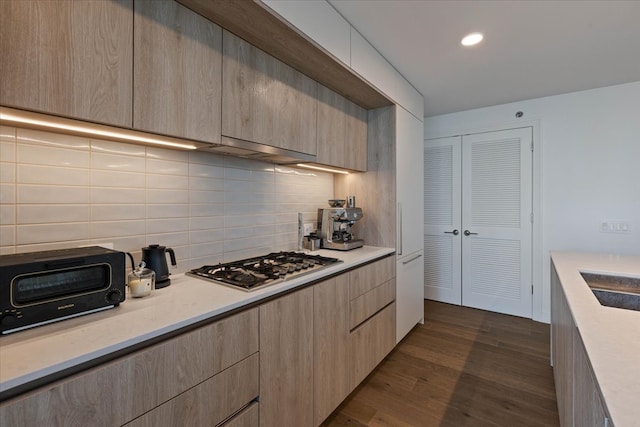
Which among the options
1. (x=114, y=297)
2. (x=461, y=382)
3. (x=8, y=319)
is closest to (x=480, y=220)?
(x=461, y=382)

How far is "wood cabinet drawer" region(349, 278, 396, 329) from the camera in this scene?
1.95m

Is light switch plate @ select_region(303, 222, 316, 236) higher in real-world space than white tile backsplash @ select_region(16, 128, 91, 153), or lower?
lower

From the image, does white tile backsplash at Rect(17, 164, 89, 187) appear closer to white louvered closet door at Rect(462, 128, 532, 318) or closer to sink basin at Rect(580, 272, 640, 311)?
sink basin at Rect(580, 272, 640, 311)

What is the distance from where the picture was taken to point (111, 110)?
1.06 metres

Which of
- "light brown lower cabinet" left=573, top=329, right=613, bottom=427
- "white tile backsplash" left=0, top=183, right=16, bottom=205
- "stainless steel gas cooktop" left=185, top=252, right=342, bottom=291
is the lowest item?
"light brown lower cabinet" left=573, top=329, right=613, bottom=427

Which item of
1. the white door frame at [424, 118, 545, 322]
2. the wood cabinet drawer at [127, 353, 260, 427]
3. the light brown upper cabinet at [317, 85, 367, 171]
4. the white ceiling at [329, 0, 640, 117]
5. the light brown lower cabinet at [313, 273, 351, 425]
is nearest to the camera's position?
the wood cabinet drawer at [127, 353, 260, 427]

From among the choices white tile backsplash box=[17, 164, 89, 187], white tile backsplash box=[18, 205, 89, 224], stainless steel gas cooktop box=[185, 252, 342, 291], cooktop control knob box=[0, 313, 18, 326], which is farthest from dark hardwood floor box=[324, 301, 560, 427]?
white tile backsplash box=[17, 164, 89, 187]

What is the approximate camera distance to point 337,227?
94.9 inches

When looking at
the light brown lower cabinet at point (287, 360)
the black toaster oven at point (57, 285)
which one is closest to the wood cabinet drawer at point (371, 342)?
the light brown lower cabinet at point (287, 360)

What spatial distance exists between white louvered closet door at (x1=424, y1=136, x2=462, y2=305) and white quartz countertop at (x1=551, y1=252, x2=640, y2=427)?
2.15 metres

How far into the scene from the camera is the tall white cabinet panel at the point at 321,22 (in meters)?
1.43

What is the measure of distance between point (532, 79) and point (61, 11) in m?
3.44

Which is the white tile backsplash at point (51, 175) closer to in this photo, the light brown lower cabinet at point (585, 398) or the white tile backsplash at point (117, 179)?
the white tile backsplash at point (117, 179)

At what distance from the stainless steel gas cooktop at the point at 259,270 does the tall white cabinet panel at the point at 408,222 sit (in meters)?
1.01
